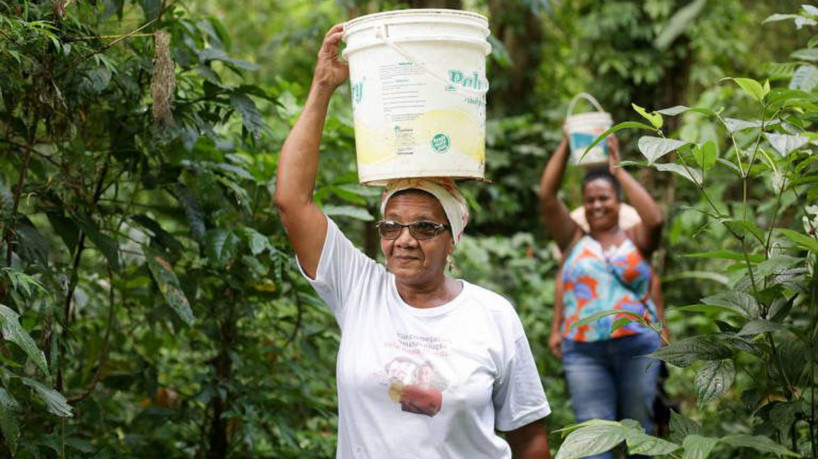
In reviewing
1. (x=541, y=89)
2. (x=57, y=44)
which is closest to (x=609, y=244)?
(x=57, y=44)

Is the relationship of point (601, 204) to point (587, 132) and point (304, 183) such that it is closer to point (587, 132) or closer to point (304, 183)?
point (587, 132)

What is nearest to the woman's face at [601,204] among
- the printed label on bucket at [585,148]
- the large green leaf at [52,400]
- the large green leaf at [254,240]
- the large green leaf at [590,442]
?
the printed label on bucket at [585,148]

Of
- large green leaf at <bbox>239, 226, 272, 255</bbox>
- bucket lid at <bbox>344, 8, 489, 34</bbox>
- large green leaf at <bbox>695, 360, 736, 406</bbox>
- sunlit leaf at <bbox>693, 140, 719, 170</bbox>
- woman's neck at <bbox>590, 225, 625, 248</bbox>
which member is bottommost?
large green leaf at <bbox>695, 360, 736, 406</bbox>

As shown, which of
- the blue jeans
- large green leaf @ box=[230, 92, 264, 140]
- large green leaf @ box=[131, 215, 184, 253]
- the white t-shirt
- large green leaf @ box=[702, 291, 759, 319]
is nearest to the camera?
large green leaf @ box=[702, 291, 759, 319]

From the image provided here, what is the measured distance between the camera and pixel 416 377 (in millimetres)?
2551

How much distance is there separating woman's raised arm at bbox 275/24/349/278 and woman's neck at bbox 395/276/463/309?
263 mm

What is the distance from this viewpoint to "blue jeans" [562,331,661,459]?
475cm

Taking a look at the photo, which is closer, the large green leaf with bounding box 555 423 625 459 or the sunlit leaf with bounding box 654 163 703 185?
the large green leaf with bounding box 555 423 625 459

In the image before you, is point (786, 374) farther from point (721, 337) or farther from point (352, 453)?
point (352, 453)

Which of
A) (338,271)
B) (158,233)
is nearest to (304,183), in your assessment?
(338,271)

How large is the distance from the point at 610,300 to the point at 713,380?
8.19 ft

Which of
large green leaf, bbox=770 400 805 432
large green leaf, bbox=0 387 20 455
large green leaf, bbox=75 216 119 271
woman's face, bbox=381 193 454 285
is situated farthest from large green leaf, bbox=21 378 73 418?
large green leaf, bbox=770 400 805 432

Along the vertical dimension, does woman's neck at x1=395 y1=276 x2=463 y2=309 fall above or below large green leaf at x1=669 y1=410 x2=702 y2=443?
above

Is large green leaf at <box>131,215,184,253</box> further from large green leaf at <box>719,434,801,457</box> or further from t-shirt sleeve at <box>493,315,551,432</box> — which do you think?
large green leaf at <box>719,434,801,457</box>
